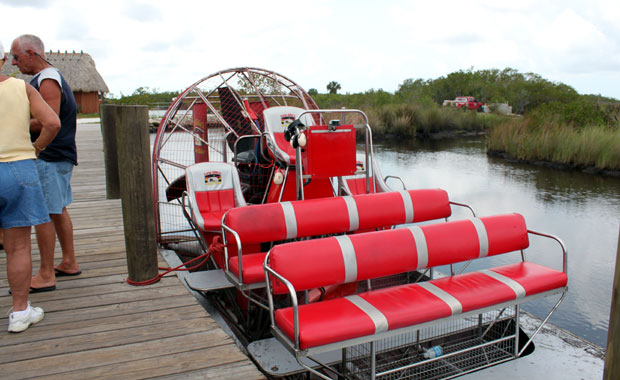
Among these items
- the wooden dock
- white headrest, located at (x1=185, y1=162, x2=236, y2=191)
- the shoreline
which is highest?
white headrest, located at (x1=185, y1=162, x2=236, y2=191)

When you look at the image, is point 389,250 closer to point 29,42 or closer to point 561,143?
point 29,42

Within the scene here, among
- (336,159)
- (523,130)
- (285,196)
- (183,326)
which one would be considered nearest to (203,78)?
(285,196)

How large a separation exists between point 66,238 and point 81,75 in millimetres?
34431

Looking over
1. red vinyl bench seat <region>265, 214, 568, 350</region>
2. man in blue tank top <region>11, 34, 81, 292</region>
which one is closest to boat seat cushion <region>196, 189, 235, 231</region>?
man in blue tank top <region>11, 34, 81, 292</region>

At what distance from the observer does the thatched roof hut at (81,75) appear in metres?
33.2

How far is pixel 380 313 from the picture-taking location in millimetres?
2912

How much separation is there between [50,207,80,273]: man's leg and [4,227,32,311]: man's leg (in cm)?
64

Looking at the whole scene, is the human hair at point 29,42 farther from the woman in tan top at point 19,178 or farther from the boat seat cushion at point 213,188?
the boat seat cushion at point 213,188

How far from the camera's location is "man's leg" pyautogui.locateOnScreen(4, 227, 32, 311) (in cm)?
272

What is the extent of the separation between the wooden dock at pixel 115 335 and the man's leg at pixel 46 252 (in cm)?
9

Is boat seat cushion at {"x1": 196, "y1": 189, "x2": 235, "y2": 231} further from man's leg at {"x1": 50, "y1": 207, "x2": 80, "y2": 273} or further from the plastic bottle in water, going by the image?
the plastic bottle in water

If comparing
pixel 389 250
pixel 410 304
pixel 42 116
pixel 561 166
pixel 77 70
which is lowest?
pixel 561 166

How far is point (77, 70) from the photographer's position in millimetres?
33812

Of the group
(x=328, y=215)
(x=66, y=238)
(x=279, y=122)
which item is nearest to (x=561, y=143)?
(x=279, y=122)
